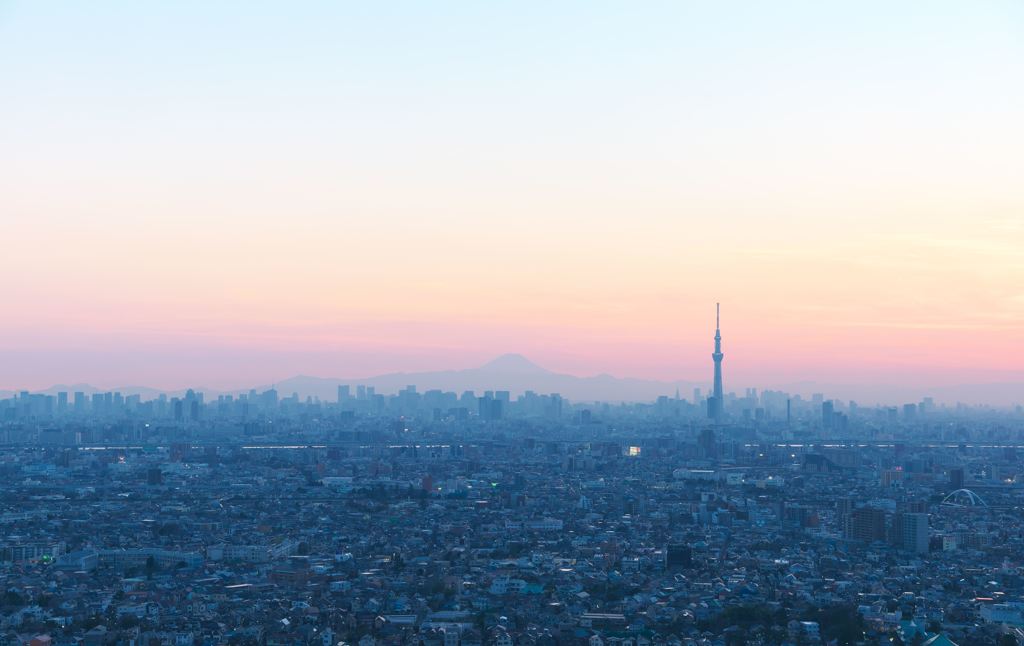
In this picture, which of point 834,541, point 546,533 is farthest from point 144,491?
point 834,541

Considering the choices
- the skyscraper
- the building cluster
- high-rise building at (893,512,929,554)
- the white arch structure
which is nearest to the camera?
the building cluster

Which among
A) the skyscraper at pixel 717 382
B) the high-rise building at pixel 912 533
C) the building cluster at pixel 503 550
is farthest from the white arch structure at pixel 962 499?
the skyscraper at pixel 717 382

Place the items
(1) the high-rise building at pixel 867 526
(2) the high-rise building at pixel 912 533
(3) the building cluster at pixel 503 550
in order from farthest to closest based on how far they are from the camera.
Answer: (1) the high-rise building at pixel 867 526
(2) the high-rise building at pixel 912 533
(3) the building cluster at pixel 503 550

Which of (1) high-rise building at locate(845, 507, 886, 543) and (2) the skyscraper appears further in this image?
(2) the skyscraper

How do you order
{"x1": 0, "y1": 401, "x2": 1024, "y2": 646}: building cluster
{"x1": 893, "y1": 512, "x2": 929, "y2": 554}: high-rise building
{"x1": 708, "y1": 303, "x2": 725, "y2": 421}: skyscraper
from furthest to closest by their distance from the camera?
{"x1": 708, "y1": 303, "x2": 725, "y2": 421}: skyscraper, {"x1": 893, "y1": 512, "x2": 929, "y2": 554}: high-rise building, {"x1": 0, "y1": 401, "x2": 1024, "y2": 646}: building cluster

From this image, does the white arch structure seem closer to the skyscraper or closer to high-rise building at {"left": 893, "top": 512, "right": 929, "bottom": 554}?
high-rise building at {"left": 893, "top": 512, "right": 929, "bottom": 554}

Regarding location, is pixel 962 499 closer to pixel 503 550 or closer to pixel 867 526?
pixel 867 526

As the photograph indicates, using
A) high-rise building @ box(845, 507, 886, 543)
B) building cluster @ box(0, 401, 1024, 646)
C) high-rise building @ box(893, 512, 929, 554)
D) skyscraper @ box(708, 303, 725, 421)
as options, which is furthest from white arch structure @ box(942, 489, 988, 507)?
skyscraper @ box(708, 303, 725, 421)

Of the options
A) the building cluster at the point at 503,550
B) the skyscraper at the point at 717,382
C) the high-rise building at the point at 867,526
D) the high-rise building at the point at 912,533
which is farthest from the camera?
the skyscraper at the point at 717,382

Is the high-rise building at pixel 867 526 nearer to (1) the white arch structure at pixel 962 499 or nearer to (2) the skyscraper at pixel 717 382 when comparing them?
(1) the white arch structure at pixel 962 499

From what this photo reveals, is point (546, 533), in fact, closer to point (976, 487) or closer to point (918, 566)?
point (918, 566)

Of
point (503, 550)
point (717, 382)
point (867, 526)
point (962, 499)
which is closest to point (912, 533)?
point (867, 526)
